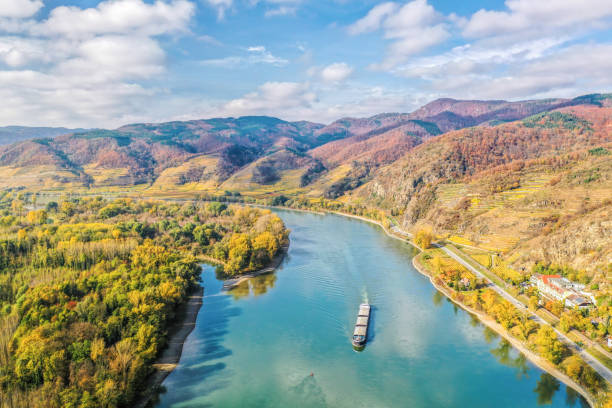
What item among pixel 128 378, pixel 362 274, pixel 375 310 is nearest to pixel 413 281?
pixel 362 274

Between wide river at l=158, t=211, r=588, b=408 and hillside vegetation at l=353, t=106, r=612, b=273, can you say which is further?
hillside vegetation at l=353, t=106, r=612, b=273

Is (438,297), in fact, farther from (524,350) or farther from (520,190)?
(520,190)

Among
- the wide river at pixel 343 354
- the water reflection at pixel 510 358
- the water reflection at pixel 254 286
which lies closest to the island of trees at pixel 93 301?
the water reflection at pixel 254 286

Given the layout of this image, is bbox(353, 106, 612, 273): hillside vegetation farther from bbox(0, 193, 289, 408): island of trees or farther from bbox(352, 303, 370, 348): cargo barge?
bbox(0, 193, 289, 408): island of trees

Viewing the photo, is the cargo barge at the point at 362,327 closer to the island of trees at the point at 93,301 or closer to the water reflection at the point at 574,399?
the water reflection at the point at 574,399

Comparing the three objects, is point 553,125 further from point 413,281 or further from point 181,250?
point 181,250

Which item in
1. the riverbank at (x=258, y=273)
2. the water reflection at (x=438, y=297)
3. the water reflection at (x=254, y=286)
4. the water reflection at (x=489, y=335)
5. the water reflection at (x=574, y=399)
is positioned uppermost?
the riverbank at (x=258, y=273)

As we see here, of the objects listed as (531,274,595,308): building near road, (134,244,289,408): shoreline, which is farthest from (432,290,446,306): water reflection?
(134,244,289,408): shoreline
